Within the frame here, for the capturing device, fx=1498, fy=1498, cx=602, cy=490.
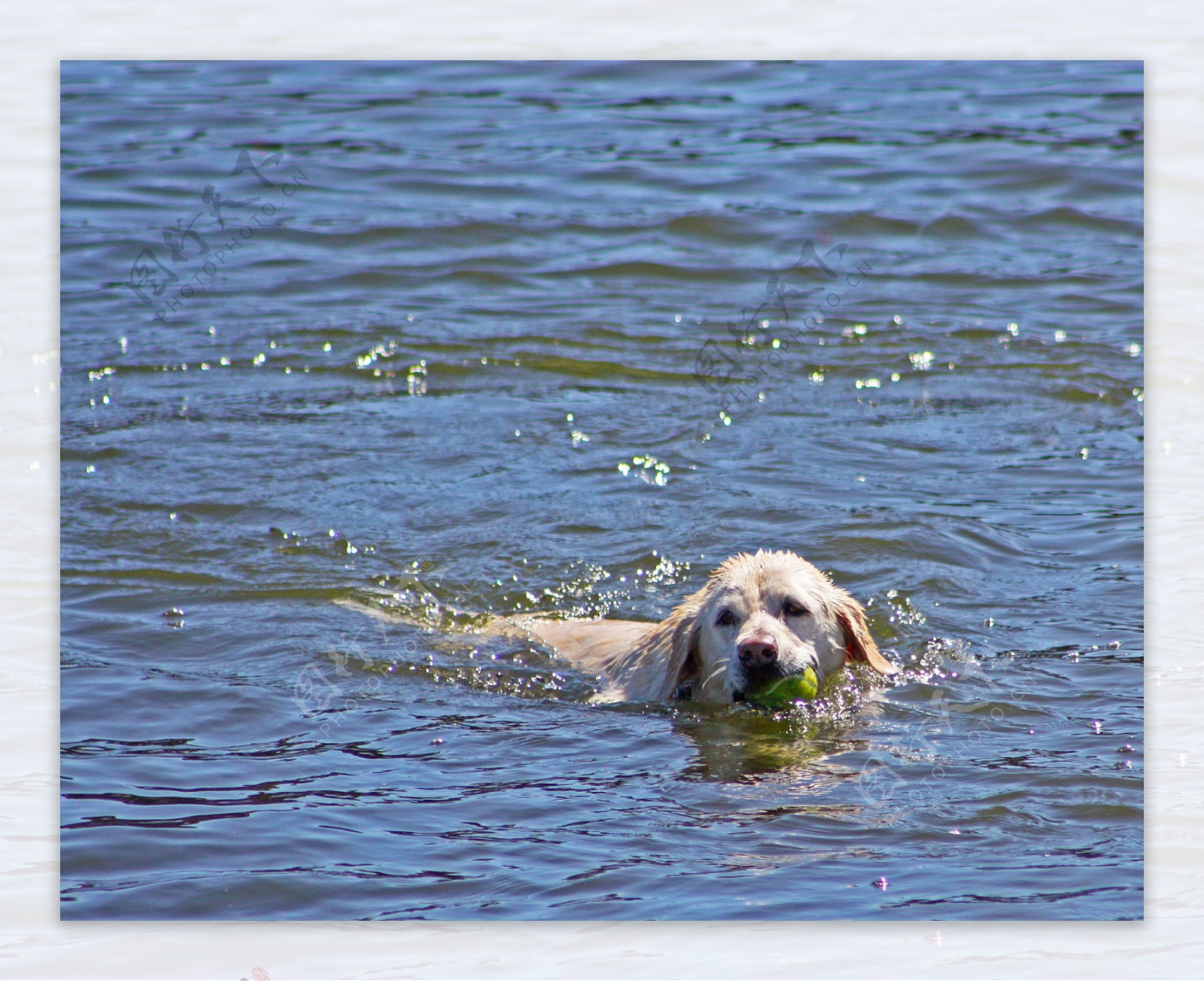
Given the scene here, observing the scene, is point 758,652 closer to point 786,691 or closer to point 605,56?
point 786,691

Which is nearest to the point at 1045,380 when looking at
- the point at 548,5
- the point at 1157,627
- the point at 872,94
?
the point at 872,94

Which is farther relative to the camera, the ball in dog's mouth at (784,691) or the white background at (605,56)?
the ball in dog's mouth at (784,691)

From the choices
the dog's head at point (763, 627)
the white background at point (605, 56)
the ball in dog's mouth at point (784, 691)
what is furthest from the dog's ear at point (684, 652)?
the white background at point (605, 56)

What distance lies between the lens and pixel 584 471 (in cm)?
905

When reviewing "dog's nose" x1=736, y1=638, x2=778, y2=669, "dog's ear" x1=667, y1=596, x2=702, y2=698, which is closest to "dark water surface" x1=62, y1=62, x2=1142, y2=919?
"dog's ear" x1=667, y1=596, x2=702, y2=698

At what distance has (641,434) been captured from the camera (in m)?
9.48

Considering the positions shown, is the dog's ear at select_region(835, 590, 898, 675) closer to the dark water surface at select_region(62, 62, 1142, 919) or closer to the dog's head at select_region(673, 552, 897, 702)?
the dog's head at select_region(673, 552, 897, 702)

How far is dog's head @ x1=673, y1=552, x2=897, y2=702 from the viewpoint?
20.4 ft

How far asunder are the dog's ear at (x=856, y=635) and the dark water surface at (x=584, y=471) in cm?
31

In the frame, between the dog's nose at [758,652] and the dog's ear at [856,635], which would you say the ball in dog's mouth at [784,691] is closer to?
the dog's nose at [758,652]

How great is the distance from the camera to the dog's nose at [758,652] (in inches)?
239

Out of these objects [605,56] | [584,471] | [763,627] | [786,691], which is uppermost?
[605,56]

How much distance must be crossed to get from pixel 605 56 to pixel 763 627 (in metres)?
2.39

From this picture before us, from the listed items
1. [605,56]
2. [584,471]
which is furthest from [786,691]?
[584,471]
